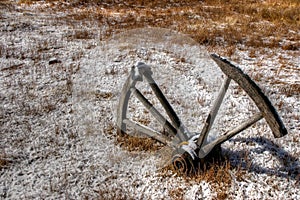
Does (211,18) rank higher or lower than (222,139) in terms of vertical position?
higher

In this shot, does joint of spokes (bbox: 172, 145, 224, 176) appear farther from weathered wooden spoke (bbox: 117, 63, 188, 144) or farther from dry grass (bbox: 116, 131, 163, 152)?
dry grass (bbox: 116, 131, 163, 152)

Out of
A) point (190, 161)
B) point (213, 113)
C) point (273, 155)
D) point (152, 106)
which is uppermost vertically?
point (213, 113)

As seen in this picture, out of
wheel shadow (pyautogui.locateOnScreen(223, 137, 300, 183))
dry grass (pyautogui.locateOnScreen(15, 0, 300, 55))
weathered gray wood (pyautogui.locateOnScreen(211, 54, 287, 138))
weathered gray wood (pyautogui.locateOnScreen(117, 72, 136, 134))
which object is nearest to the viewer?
weathered gray wood (pyautogui.locateOnScreen(211, 54, 287, 138))

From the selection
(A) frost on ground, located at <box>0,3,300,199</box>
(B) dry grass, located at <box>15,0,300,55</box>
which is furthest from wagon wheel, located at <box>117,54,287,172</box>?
(B) dry grass, located at <box>15,0,300,55</box>

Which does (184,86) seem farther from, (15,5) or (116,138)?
(15,5)

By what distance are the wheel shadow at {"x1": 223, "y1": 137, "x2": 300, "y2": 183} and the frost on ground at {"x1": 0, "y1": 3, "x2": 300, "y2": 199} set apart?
1cm

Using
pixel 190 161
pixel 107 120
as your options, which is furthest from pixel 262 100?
pixel 107 120

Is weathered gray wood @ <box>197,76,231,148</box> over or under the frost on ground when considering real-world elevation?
over

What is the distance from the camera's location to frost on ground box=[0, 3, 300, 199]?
373 centimetres

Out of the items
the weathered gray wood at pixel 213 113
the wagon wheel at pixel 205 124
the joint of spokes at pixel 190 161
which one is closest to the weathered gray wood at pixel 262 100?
the wagon wheel at pixel 205 124

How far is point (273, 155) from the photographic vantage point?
13.6 ft

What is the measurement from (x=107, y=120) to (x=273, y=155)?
2982 millimetres

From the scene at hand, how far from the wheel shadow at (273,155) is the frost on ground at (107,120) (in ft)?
0.05

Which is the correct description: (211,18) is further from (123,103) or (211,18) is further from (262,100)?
(262,100)
